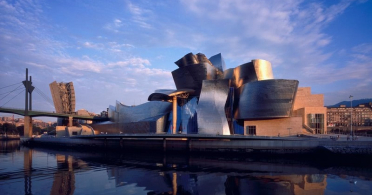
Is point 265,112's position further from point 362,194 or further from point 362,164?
point 362,194

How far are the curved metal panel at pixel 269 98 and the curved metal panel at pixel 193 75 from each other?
680cm

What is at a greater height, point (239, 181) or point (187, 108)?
point (187, 108)

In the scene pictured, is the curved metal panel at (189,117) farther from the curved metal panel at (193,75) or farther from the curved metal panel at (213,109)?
the curved metal panel at (213,109)

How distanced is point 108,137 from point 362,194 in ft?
114

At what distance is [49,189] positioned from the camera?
14.0 meters

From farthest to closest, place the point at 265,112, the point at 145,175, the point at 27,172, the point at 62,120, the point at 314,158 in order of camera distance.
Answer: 1. the point at 62,120
2. the point at 265,112
3. the point at 314,158
4. the point at 27,172
5. the point at 145,175

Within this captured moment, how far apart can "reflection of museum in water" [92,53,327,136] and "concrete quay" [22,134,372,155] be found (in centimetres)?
266

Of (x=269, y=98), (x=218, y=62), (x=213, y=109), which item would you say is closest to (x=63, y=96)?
(x=218, y=62)

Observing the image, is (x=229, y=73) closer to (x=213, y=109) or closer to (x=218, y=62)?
(x=218, y=62)

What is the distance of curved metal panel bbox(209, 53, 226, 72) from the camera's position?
4649cm

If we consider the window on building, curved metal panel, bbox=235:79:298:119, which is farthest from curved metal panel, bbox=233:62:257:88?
the window on building

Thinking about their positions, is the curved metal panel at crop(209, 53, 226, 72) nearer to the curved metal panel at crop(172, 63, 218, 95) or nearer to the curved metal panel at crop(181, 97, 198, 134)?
the curved metal panel at crop(172, 63, 218, 95)

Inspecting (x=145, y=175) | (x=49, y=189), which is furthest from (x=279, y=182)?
(x=49, y=189)

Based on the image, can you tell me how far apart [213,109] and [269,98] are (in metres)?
7.78
